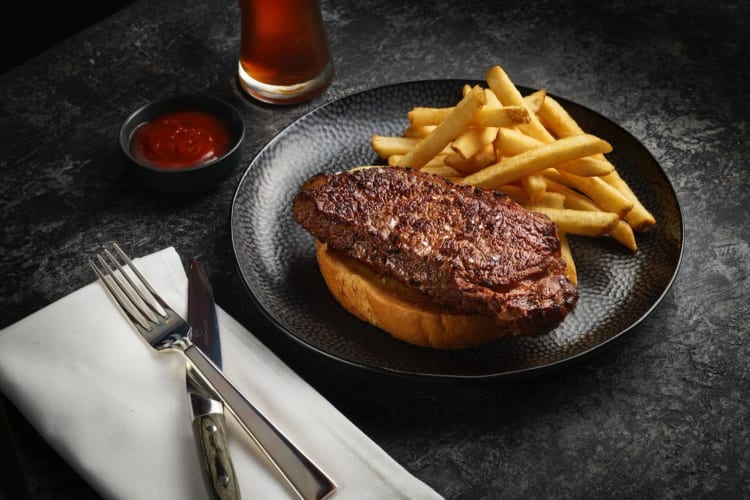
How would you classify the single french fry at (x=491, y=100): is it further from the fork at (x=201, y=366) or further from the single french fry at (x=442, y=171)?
the fork at (x=201, y=366)

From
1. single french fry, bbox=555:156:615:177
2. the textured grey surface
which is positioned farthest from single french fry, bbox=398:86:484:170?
the textured grey surface

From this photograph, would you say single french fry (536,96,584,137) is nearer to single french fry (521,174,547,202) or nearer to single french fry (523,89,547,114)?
single french fry (523,89,547,114)

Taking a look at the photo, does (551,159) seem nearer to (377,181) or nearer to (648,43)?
(377,181)

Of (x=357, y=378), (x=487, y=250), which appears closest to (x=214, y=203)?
(x=357, y=378)

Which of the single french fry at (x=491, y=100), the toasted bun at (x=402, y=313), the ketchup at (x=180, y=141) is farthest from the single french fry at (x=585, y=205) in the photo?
the ketchup at (x=180, y=141)

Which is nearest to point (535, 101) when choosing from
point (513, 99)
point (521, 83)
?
point (513, 99)

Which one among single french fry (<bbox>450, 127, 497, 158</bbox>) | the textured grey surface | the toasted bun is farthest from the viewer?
single french fry (<bbox>450, 127, 497, 158</bbox>)

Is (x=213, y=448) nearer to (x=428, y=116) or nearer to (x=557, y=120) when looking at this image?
(x=428, y=116)
